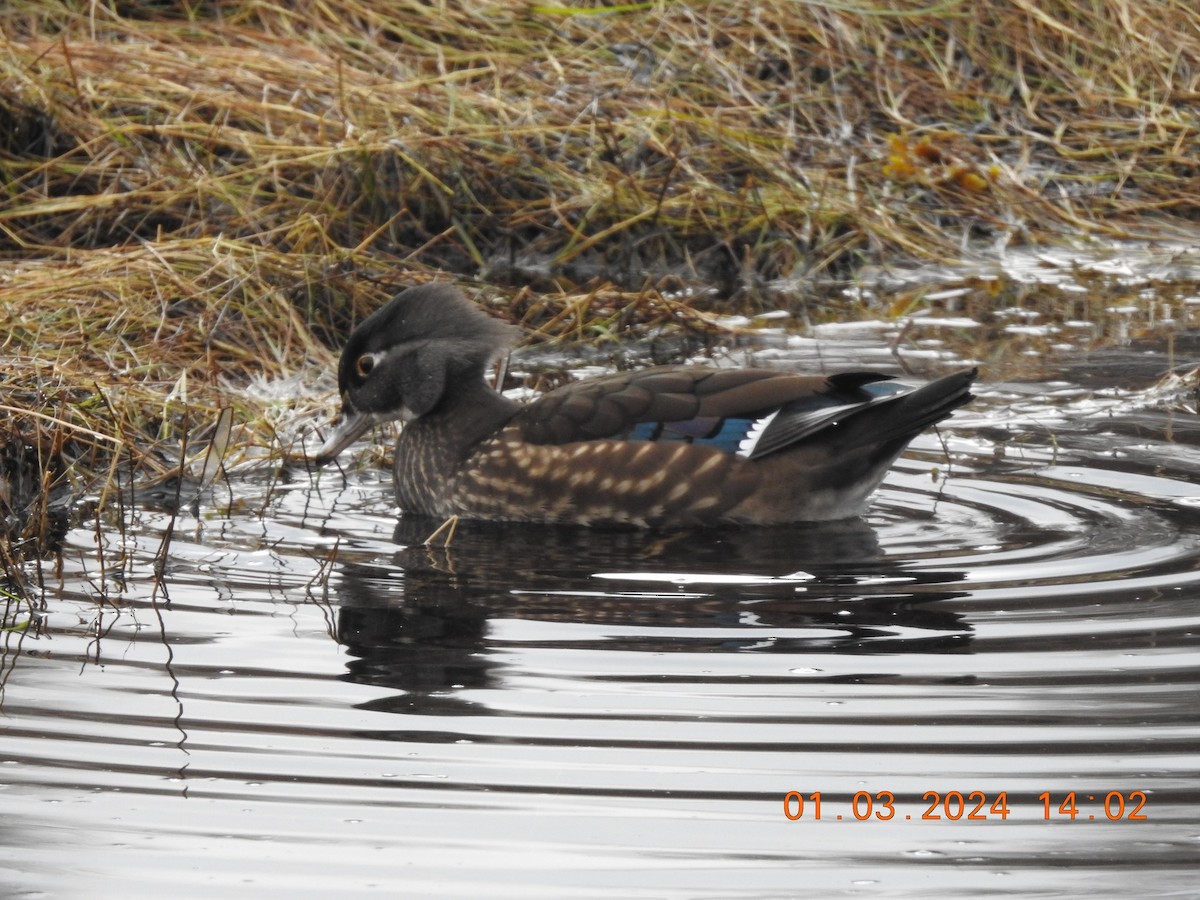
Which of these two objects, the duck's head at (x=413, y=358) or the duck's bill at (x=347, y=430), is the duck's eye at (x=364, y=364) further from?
the duck's bill at (x=347, y=430)

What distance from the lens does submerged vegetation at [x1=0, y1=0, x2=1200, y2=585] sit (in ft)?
25.0

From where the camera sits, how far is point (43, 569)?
17.1 ft

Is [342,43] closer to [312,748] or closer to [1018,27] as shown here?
[1018,27]

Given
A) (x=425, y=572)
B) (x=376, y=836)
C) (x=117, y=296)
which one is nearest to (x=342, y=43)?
(x=117, y=296)

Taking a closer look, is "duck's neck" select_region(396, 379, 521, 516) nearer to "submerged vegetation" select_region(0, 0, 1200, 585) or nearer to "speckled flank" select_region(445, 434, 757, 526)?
"speckled flank" select_region(445, 434, 757, 526)

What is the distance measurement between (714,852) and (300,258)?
515 cm

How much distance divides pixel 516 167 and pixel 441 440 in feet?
11.1

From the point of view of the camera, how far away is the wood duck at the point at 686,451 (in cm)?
591

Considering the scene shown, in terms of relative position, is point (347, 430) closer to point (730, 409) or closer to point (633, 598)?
point (730, 409)

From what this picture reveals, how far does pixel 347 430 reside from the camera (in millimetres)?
6645
